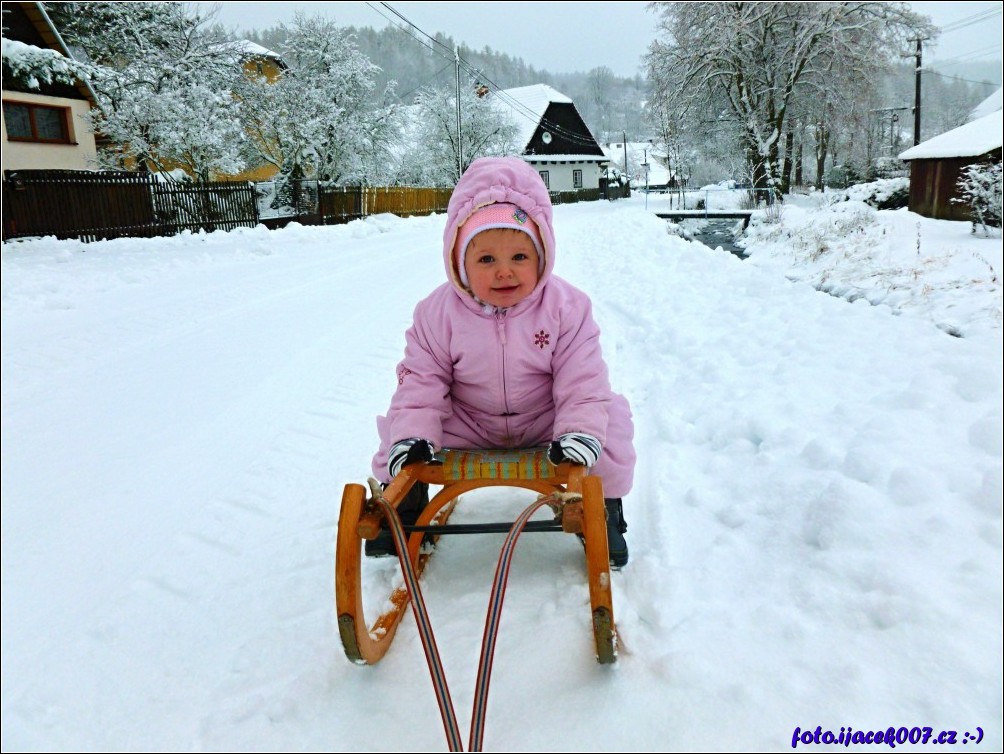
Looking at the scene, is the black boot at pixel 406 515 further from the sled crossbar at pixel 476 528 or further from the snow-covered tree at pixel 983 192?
the snow-covered tree at pixel 983 192

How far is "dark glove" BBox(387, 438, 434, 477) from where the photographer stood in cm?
188

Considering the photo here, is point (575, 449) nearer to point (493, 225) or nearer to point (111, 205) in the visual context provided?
point (493, 225)

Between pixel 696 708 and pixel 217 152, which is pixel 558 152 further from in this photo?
pixel 696 708

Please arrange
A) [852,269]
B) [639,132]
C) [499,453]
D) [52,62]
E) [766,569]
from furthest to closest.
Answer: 1. [639,132]
2. [52,62]
3. [852,269]
4. [499,453]
5. [766,569]

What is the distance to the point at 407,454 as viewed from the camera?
1878mm

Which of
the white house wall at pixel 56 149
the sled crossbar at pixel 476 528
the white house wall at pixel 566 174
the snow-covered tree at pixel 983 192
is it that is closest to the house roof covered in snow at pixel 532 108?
the white house wall at pixel 566 174

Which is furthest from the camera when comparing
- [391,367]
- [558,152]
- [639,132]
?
[639,132]

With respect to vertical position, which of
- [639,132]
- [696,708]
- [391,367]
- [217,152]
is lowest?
[696,708]

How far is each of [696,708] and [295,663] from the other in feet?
3.42

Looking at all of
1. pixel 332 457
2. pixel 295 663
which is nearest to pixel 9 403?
pixel 332 457

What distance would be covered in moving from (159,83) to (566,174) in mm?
33554

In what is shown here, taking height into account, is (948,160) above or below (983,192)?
above

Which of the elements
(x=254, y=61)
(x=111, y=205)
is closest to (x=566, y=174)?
(x=254, y=61)

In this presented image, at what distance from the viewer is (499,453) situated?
213 centimetres
